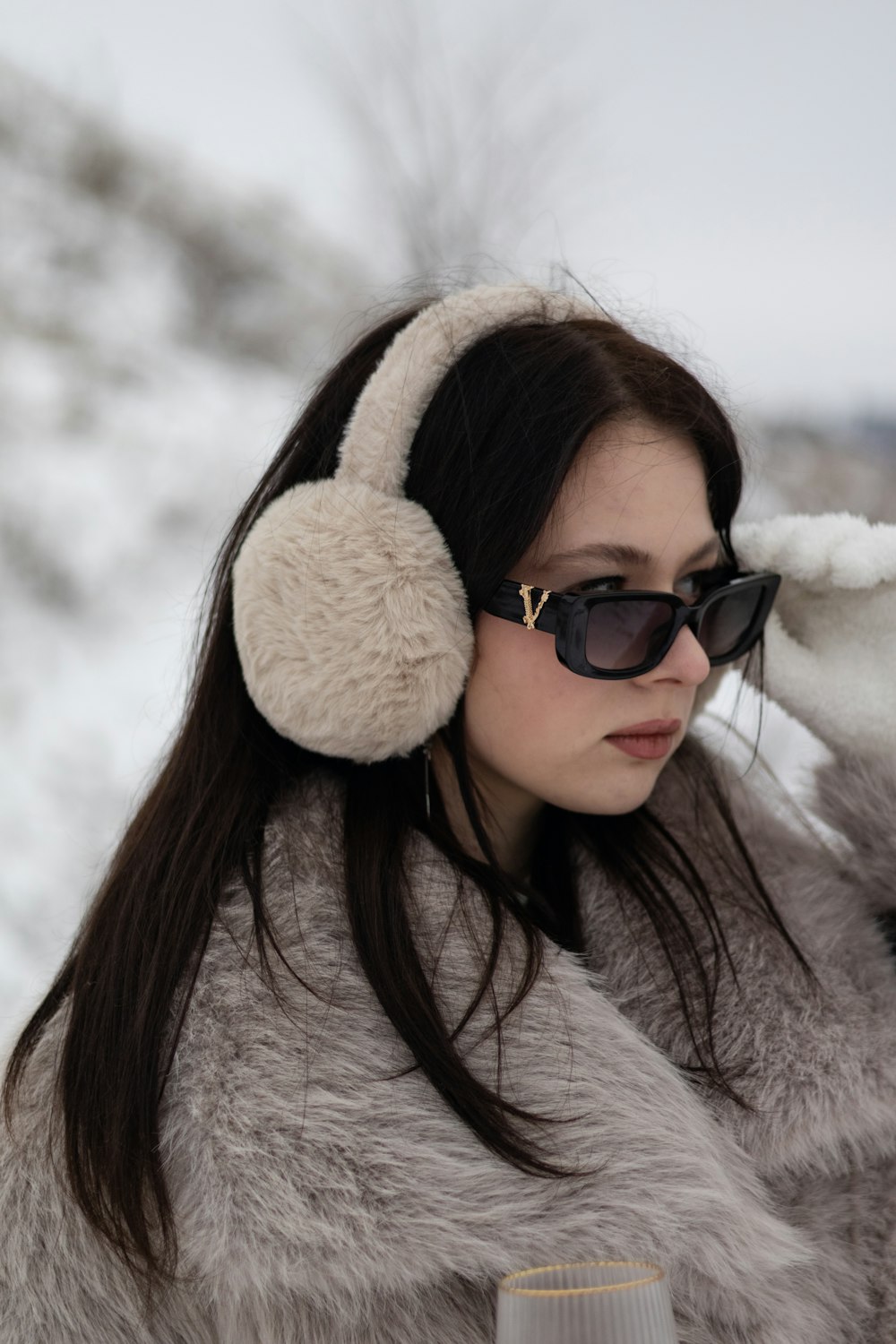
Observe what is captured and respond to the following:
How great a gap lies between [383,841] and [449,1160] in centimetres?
28

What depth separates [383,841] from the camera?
97 cm

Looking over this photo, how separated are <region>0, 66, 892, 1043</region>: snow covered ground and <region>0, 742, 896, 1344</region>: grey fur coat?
4.54 feet

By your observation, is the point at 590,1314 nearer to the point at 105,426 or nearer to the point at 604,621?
the point at 604,621

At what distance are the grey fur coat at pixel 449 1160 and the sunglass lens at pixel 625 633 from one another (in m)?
0.24

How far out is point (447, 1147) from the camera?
83 cm

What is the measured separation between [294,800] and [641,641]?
356 mm

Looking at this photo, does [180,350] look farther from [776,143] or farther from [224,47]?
[776,143]

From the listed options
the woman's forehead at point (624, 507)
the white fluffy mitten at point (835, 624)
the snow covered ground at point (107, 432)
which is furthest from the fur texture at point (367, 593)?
the snow covered ground at point (107, 432)

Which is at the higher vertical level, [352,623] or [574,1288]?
[352,623]

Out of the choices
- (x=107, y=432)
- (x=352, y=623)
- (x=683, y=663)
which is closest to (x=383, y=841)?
(x=352, y=623)

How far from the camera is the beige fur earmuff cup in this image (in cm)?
91

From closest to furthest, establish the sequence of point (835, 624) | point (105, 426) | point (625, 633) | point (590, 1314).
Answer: point (590, 1314) → point (625, 633) → point (835, 624) → point (105, 426)

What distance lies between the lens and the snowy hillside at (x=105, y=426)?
8.41 ft

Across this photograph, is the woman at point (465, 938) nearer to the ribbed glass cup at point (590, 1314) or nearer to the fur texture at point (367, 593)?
the fur texture at point (367, 593)
